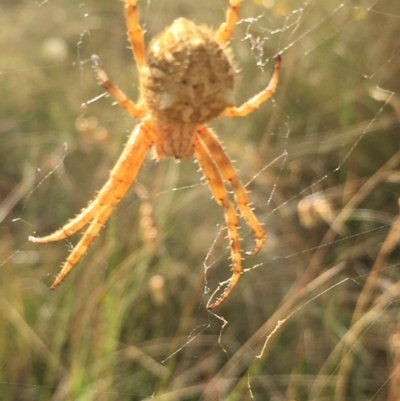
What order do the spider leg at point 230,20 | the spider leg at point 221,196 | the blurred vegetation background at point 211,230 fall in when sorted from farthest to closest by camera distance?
the blurred vegetation background at point 211,230
the spider leg at point 221,196
the spider leg at point 230,20

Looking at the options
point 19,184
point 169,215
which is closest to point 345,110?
point 169,215

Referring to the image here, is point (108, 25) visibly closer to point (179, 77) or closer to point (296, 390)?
point (179, 77)

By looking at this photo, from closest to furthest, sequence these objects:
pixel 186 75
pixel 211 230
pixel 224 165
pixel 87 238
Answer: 1. pixel 186 75
2. pixel 87 238
3. pixel 224 165
4. pixel 211 230

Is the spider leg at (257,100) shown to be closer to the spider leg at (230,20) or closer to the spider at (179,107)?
the spider at (179,107)

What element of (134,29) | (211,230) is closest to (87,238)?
(134,29)

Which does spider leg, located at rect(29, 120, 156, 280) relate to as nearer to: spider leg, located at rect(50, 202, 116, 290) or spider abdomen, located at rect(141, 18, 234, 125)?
spider leg, located at rect(50, 202, 116, 290)

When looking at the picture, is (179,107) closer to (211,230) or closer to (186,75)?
(186,75)

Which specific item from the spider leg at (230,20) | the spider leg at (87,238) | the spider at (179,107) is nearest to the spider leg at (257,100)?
the spider at (179,107)
